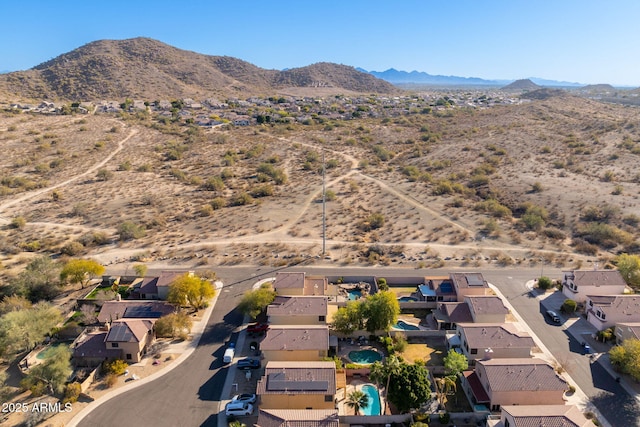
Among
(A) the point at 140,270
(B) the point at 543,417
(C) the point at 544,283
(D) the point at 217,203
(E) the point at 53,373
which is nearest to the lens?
(B) the point at 543,417

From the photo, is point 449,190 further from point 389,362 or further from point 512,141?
point 389,362

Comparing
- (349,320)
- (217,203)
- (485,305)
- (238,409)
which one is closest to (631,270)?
(485,305)

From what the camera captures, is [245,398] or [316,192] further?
[316,192]

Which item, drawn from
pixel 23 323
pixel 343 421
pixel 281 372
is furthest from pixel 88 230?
pixel 343 421

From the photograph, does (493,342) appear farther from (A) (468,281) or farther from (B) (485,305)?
(A) (468,281)

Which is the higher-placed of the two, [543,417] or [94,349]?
[543,417]

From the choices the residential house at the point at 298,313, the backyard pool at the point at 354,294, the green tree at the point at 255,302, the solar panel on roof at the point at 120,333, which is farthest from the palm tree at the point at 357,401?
the solar panel on roof at the point at 120,333

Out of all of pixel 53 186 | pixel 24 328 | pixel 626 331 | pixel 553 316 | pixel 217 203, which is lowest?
pixel 553 316
